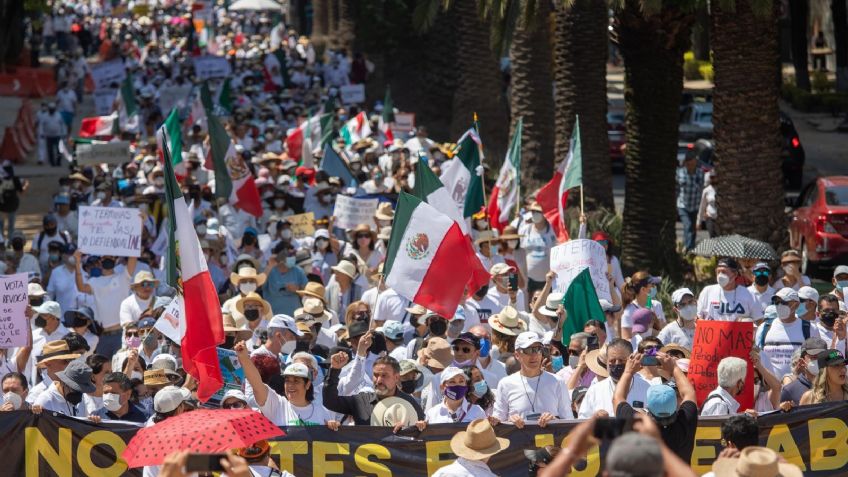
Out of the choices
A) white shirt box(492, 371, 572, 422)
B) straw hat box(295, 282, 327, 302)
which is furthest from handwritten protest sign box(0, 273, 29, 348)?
white shirt box(492, 371, 572, 422)

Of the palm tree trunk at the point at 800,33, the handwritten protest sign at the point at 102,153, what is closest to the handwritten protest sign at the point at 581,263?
the handwritten protest sign at the point at 102,153

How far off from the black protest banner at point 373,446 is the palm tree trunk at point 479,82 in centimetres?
1831

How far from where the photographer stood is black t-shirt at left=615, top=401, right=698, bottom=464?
8.28 meters

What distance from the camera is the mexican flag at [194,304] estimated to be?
30.3 ft

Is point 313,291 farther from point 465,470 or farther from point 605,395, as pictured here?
point 465,470

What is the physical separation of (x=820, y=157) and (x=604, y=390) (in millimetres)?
23002

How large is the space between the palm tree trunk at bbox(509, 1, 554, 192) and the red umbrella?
15.2 m

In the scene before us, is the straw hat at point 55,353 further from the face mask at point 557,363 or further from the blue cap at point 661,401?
the blue cap at point 661,401

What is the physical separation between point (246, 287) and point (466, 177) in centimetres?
358

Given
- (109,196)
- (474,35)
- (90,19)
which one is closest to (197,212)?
(109,196)

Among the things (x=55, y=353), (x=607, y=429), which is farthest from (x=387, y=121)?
(x=607, y=429)

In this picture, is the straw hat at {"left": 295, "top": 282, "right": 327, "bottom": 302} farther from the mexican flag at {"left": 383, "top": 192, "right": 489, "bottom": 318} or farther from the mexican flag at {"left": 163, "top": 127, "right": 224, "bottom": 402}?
the mexican flag at {"left": 163, "top": 127, "right": 224, "bottom": 402}

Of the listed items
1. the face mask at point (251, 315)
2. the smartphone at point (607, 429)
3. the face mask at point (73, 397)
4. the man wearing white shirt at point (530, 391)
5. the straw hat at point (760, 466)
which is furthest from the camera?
the face mask at point (251, 315)

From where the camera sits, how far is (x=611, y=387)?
9.68 m
